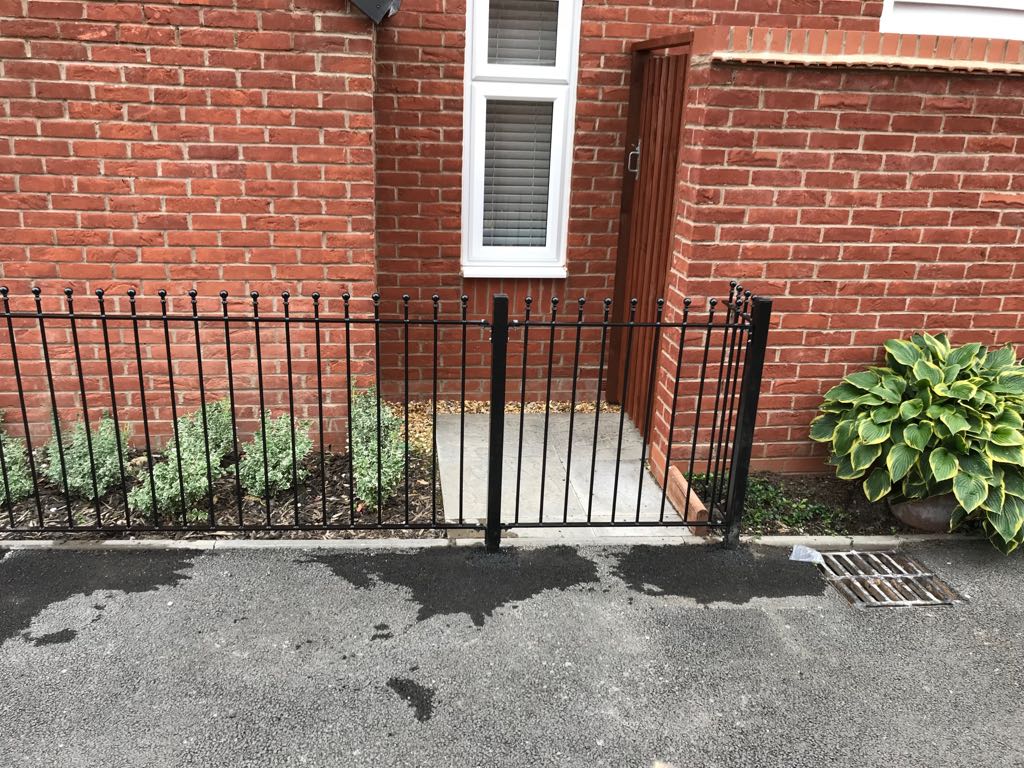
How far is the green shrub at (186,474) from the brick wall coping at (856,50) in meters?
3.23

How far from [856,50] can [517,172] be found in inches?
92.4

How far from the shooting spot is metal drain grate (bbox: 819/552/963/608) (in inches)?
143

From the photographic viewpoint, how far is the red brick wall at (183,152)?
406 cm

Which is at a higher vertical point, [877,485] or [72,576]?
[877,485]

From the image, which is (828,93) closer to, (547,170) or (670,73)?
(670,73)

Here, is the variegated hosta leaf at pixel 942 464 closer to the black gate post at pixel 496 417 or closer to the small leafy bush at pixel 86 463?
the black gate post at pixel 496 417

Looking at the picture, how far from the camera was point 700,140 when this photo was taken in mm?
4066

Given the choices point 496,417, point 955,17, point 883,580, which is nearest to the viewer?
point 496,417

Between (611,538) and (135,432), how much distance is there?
2930 millimetres

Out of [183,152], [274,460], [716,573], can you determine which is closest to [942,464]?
[716,573]

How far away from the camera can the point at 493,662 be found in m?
3.12

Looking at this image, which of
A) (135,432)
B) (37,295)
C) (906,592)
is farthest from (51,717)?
(906,592)

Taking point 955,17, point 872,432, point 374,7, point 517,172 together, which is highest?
point 955,17

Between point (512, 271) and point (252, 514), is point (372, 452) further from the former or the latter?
point (512, 271)
